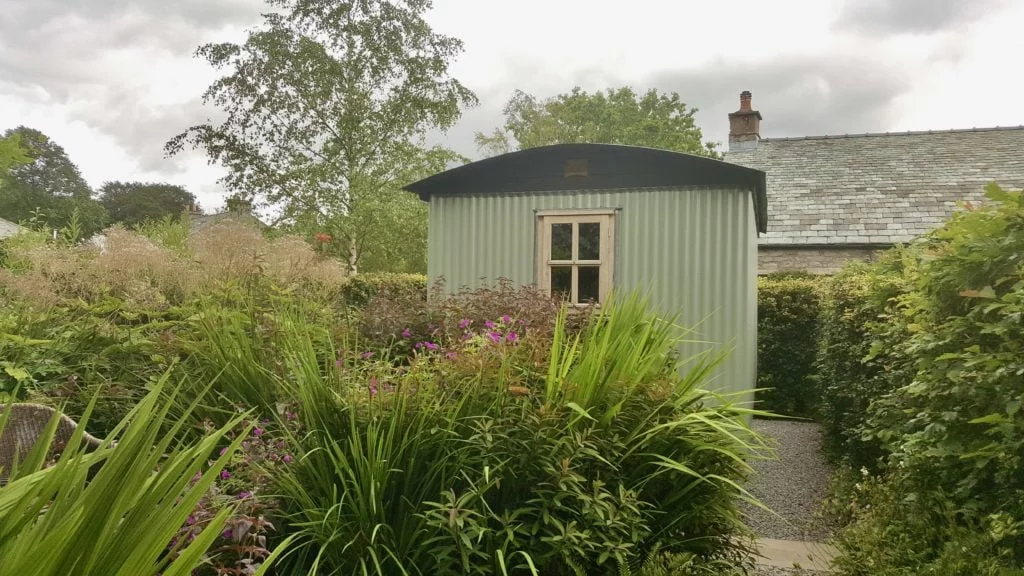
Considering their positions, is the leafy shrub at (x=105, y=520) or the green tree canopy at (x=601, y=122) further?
the green tree canopy at (x=601, y=122)

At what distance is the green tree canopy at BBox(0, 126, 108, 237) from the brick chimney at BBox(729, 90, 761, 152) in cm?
1924

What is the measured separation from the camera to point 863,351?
5.01 metres

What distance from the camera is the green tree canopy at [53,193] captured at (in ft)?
113

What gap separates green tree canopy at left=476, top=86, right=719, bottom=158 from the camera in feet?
88.4

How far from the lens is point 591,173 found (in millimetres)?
7344

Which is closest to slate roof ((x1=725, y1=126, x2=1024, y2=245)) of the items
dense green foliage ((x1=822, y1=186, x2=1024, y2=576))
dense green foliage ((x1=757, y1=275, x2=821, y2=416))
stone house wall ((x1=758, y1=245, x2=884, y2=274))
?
stone house wall ((x1=758, y1=245, x2=884, y2=274))

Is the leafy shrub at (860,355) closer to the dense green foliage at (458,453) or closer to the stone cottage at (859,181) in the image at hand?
the dense green foliage at (458,453)

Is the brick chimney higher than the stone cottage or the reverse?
higher

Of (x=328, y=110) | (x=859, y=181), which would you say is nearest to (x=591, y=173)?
(x=859, y=181)

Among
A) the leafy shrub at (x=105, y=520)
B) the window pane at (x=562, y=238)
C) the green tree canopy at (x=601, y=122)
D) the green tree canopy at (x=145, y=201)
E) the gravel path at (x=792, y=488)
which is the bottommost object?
the gravel path at (x=792, y=488)

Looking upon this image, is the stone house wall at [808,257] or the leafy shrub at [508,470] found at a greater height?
the stone house wall at [808,257]

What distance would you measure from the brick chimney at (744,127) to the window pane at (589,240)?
11.9m

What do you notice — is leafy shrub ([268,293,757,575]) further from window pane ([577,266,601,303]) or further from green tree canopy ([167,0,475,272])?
green tree canopy ([167,0,475,272])

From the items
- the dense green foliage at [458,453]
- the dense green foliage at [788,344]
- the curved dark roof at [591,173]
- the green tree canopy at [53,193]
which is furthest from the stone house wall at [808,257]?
the green tree canopy at [53,193]
